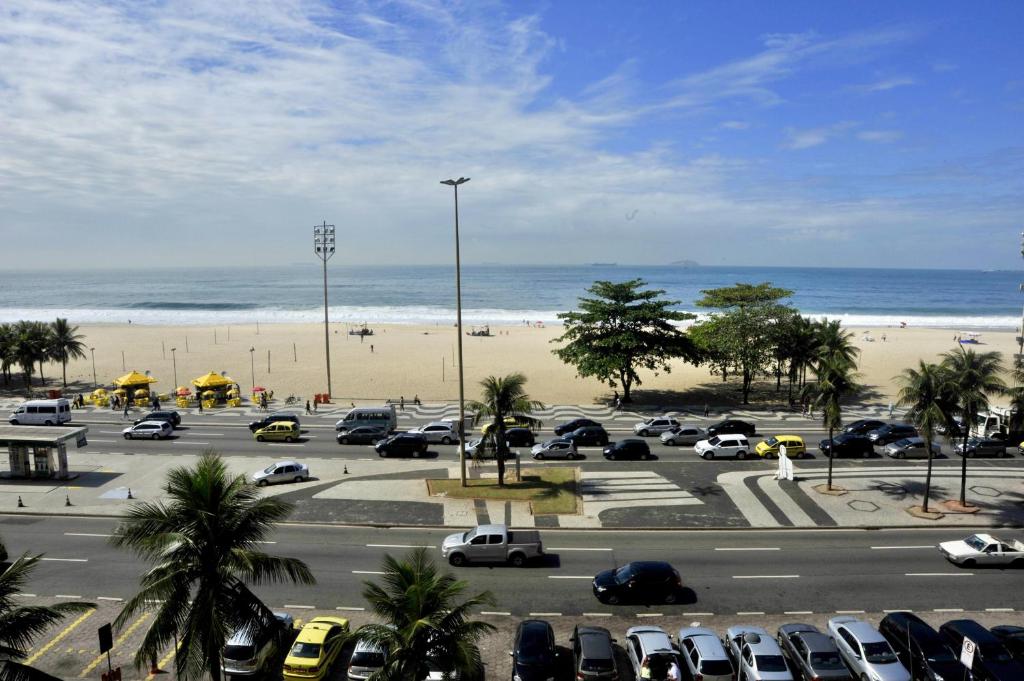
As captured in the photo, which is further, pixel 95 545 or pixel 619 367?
pixel 619 367

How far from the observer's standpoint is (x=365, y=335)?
105438mm

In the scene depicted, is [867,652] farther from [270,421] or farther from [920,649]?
[270,421]

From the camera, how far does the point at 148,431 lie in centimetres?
4478

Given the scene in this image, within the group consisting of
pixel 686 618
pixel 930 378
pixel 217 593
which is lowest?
pixel 686 618

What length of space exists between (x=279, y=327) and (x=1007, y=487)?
10801 cm

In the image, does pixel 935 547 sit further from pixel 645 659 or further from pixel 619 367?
pixel 619 367

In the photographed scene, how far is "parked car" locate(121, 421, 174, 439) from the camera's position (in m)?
44.8

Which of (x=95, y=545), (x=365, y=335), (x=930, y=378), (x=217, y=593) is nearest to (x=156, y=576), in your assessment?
(x=217, y=593)

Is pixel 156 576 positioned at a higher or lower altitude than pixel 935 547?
higher

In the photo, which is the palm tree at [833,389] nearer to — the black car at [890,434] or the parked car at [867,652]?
the black car at [890,434]

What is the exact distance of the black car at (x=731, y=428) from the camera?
42250 mm

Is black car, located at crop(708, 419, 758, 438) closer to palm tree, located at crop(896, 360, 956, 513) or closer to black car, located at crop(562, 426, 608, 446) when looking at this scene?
black car, located at crop(562, 426, 608, 446)

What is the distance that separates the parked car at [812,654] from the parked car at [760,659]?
2.35ft

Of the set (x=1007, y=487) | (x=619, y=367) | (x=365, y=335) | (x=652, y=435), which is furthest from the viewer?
(x=365, y=335)
